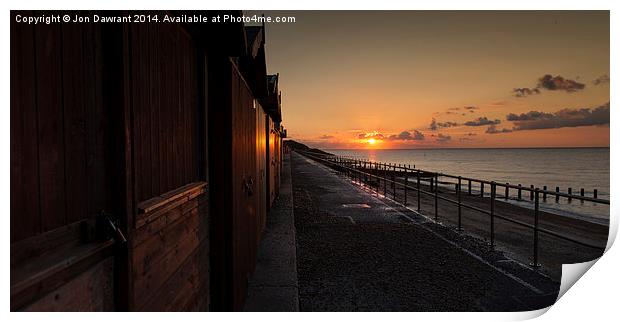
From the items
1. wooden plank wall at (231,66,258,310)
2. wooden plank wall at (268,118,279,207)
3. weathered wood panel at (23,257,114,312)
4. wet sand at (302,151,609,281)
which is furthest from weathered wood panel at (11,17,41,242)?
wooden plank wall at (268,118,279,207)

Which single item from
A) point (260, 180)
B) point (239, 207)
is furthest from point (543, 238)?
point (239, 207)

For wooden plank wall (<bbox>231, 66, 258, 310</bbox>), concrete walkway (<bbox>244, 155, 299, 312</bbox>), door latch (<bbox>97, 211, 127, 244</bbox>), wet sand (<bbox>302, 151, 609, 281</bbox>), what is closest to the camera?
door latch (<bbox>97, 211, 127, 244</bbox>)

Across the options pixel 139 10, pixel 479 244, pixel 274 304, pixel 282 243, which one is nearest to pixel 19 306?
pixel 139 10

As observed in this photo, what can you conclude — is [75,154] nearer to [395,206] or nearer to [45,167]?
[45,167]

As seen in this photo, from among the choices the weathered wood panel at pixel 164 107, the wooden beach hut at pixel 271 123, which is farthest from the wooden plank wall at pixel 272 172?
the weathered wood panel at pixel 164 107

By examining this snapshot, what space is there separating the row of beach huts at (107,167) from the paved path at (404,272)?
177cm

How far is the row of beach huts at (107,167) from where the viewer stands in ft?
4.06

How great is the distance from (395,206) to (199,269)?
7.60 meters

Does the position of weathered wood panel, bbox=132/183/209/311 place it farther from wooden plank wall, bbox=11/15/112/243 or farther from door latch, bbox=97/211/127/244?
wooden plank wall, bbox=11/15/112/243

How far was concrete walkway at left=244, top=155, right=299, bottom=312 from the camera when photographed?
12.1 feet

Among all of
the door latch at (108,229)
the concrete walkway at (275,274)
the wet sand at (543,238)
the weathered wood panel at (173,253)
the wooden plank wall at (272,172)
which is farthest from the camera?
the wooden plank wall at (272,172)

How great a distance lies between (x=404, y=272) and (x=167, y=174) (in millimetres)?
Result: 3383

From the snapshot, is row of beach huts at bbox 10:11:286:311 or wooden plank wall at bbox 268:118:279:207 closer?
row of beach huts at bbox 10:11:286:311

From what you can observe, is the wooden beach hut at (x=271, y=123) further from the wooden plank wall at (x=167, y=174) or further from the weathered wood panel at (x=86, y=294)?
the weathered wood panel at (x=86, y=294)
